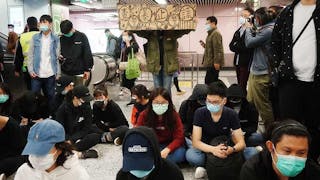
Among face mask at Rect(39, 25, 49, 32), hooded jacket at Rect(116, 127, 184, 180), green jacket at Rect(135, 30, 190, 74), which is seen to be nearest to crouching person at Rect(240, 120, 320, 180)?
hooded jacket at Rect(116, 127, 184, 180)

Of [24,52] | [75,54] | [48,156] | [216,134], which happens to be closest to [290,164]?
[48,156]

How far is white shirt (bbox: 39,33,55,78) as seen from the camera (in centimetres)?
504

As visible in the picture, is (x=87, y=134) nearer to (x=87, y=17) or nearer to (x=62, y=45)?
(x=62, y=45)

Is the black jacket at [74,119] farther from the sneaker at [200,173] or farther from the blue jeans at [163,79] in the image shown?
the sneaker at [200,173]

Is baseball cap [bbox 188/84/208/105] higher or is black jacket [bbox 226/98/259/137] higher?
baseball cap [bbox 188/84/208/105]

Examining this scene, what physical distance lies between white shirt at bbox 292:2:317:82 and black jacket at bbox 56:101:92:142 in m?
2.56

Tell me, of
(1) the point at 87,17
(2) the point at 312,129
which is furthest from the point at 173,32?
(1) the point at 87,17

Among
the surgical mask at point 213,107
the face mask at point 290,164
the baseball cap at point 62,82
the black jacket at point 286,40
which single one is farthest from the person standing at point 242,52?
the face mask at point 290,164

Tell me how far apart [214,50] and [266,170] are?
3998mm

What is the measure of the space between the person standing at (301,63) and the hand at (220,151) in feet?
2.06

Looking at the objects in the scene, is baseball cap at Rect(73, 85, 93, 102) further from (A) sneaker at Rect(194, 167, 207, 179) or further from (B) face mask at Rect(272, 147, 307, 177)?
(B) face mask at Rect(272, 147, 307, 177)

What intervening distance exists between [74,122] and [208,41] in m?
2.65

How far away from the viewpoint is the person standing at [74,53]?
536 centimetres

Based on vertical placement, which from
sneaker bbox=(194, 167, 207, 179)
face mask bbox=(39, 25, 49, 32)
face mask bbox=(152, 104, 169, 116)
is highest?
face mask bbox=(39, 25, 49, 32)
